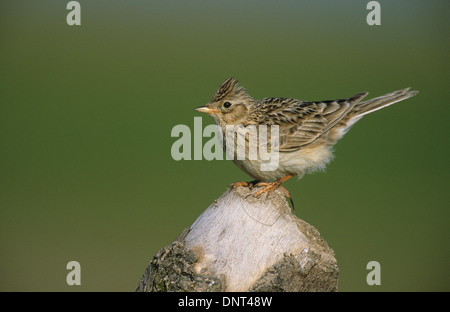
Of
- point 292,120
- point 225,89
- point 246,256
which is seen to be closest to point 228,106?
point 225,89

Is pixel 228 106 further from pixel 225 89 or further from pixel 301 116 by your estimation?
pixel 301 116

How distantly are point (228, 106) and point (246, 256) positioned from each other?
3305mm

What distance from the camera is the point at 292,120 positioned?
7602 mm

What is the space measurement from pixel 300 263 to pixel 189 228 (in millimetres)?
1130

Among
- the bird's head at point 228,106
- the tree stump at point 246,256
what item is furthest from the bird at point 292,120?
the tree stump at point 246,256

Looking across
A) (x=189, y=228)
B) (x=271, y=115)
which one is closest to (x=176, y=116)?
(x=271, y=115)

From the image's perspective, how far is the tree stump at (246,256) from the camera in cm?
429

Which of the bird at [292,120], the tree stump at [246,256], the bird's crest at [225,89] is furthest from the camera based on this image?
the bird's crest at [225,89]

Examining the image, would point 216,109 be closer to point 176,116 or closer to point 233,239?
point 233,239

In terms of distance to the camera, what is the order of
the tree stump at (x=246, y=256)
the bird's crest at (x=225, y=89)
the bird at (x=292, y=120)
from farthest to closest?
the bird's crest at (x=225, y=89) < the bird at (x=292, y=120) < the tree stump at (x=246, y=256)

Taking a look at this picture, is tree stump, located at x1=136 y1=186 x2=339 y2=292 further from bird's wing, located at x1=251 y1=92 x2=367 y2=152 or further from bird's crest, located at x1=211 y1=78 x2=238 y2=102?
bird's crest, located at x1=211 y1=78 x2=238 y2=102

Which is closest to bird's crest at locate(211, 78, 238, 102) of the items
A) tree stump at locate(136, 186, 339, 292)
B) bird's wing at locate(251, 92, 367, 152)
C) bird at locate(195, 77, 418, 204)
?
bird at locate(195, 77, 418, 204)

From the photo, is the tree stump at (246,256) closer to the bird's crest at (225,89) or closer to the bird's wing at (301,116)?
the bird's wing at (301,116)

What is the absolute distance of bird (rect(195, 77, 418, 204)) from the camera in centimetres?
700
